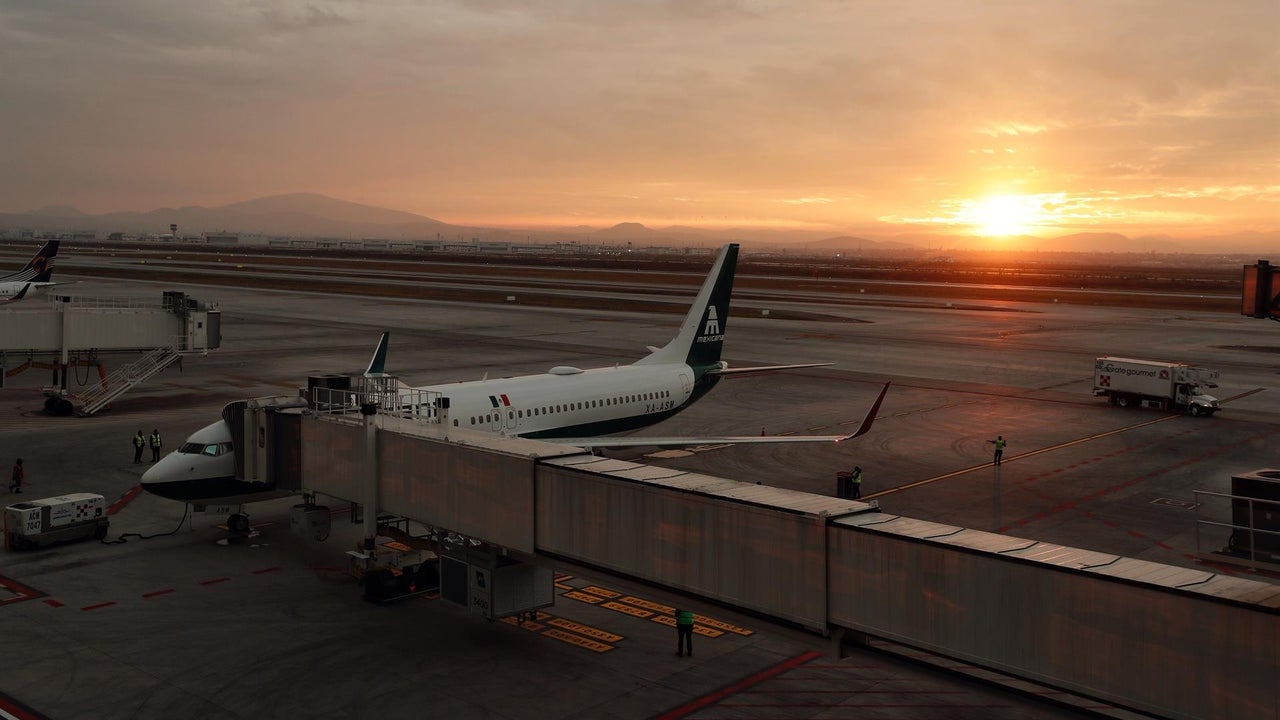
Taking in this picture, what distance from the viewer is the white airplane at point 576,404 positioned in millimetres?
31438

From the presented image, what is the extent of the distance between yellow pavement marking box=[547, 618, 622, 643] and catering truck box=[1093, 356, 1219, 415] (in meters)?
47.0

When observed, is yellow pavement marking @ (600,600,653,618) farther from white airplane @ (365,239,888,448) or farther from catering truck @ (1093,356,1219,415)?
catering truck @ (1093,356,1219,415)

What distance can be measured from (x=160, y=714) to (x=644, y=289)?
159m

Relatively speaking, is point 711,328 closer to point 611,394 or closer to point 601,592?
point 611,394

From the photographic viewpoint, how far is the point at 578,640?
973 inches

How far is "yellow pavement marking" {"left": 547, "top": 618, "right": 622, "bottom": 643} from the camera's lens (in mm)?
24909

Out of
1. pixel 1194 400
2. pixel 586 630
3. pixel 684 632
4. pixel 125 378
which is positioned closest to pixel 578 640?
pixel 586 630

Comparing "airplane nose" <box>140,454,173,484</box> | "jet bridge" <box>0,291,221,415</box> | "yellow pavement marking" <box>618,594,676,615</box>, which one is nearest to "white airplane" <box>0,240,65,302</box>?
"jet bridge" <box>0,291,221,415</box>

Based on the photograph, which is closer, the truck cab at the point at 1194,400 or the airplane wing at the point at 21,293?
the truck cab at the point at 1194,400

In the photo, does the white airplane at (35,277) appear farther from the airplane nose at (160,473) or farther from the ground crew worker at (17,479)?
the airplane nose at (160,473)

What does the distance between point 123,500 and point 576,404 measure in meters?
17.2

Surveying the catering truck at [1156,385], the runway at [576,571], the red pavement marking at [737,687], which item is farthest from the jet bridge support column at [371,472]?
the catering truck at [1156,385]

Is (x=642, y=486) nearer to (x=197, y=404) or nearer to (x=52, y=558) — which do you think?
(x=52, y=558)

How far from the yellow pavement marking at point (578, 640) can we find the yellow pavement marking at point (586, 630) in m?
0.27
